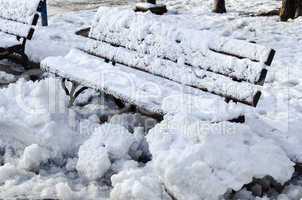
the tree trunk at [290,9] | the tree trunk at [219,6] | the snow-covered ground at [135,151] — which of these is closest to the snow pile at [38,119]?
the snow-covered ground at [135,151]

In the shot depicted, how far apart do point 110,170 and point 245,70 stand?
4.93ft

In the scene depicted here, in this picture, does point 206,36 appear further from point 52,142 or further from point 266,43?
point 266,43

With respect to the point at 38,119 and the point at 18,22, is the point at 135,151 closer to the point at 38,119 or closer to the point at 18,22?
the point at 38,119

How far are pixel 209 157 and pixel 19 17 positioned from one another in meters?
4.02

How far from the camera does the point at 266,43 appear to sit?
26.8 ft

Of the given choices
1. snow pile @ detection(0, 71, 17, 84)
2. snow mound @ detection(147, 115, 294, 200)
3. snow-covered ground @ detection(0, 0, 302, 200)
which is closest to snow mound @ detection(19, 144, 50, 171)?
snow-covered ground @ detection(0, 0, 302, 200)

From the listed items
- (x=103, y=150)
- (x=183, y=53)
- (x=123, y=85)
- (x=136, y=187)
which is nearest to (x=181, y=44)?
(x=183, y=53)

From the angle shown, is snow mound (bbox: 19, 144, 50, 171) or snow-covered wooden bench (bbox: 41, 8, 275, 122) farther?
snow-covered wooden bench (bbox: 41, 8, 275, 122)

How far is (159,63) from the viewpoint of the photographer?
5.16 m

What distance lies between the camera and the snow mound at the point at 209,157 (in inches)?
143

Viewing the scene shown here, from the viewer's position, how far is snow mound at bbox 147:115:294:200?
11.9 ft

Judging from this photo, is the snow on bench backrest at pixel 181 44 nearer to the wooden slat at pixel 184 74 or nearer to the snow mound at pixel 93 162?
the wooden slat at pixel 184 74

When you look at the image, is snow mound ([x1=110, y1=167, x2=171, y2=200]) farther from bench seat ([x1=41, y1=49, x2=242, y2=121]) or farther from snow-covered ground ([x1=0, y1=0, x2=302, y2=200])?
bench seat ([x1=41, y1=49, x2=242, y2=121])

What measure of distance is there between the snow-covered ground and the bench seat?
0.20m
